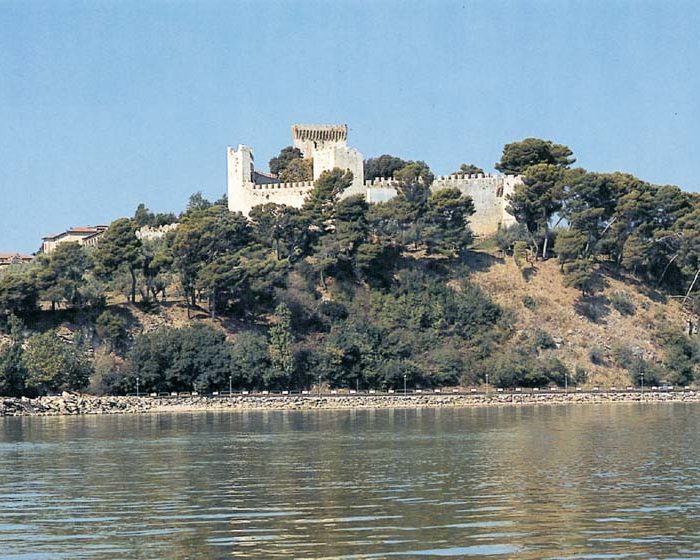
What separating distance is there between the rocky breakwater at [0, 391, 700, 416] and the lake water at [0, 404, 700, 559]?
10.8m

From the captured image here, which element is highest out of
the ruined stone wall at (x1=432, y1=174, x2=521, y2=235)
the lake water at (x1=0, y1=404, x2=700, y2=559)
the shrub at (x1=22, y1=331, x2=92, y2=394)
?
the ruined stone wall at (x1=432, y1=174, x2=521, y2=235)

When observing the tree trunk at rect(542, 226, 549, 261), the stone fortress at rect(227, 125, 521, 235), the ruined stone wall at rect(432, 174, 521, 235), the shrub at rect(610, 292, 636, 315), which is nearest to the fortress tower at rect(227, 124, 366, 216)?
the stone fortress at rect(227, 125, 521, 235)

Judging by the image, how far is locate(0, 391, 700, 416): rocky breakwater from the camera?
2264 inches

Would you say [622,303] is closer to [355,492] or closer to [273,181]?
[273,181]

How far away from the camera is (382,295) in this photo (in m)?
69.6

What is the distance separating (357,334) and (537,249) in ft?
42.8

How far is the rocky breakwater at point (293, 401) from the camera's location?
57.5 m

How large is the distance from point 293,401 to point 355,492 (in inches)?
1355

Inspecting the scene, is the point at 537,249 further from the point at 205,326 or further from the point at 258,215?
the point at 205,326

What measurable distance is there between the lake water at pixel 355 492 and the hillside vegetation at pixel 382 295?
15.1 m

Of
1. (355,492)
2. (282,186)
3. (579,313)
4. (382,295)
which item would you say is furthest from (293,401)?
(355,492)

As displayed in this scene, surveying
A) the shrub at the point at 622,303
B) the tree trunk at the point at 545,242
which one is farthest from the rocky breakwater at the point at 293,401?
the tree trunk at the point at 545,242

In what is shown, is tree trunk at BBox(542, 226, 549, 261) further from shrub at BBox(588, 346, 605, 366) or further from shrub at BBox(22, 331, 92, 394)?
shrub at BBox(22, 331, 92, 394)

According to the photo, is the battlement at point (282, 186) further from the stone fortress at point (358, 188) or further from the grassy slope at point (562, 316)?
the grassy slope at point (562, 316)
